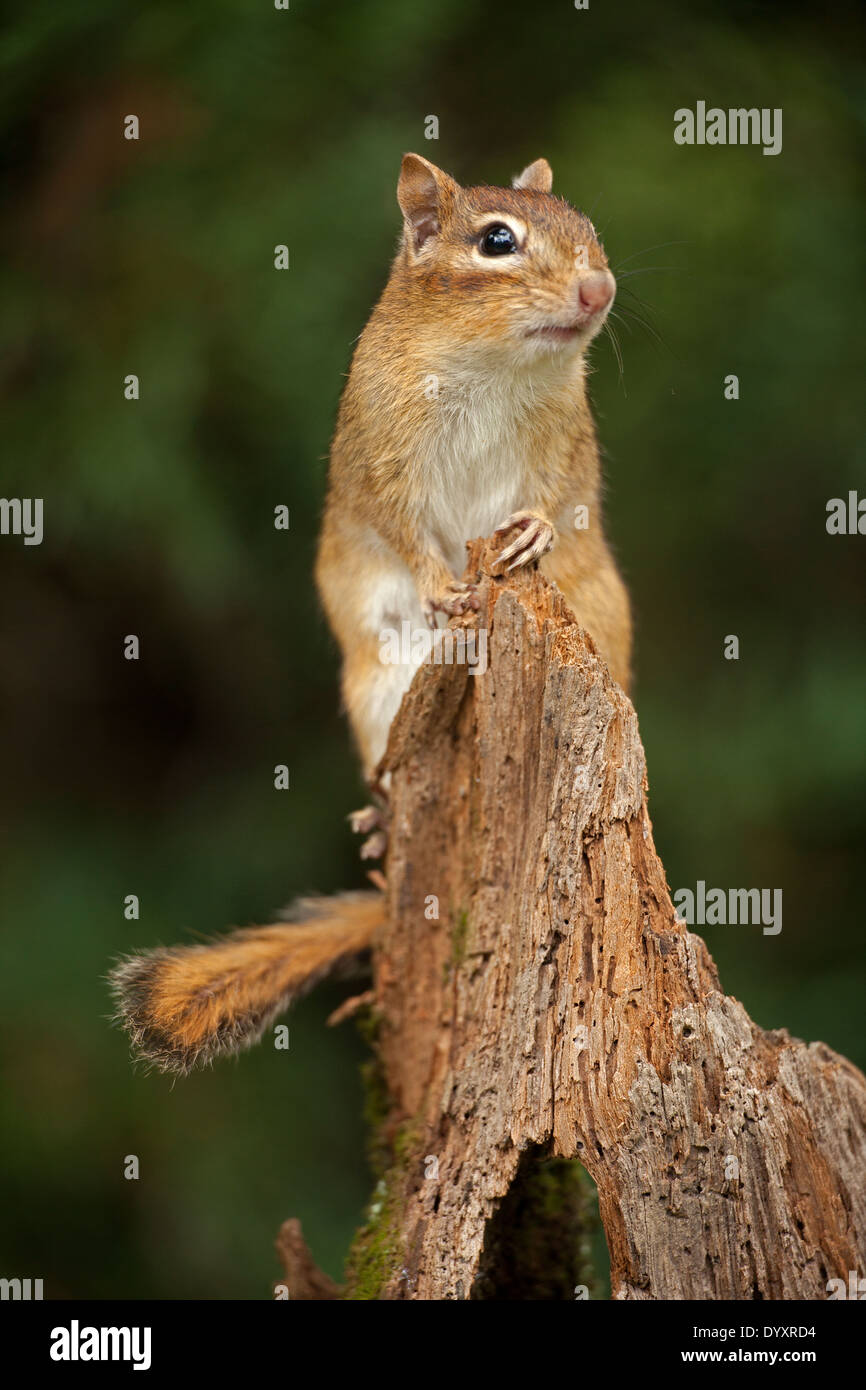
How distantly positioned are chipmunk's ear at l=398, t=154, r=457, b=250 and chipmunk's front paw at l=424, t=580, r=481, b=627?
0.77 m

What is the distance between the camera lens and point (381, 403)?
2.97m

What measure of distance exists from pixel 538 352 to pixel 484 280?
0.64ft

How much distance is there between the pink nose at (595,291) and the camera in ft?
8.21

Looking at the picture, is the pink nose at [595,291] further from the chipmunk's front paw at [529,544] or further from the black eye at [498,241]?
the chipmunk's front paw at [529,544]

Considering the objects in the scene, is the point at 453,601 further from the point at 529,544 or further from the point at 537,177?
the point at 537,177

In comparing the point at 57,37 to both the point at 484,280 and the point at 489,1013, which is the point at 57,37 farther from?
the point at 489,1013

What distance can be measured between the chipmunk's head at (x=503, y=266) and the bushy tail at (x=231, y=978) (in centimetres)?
135

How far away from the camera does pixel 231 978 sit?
2750mm

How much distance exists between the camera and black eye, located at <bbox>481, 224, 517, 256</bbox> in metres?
2.66

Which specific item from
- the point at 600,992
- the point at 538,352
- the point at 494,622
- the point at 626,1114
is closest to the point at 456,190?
the point at 538,352

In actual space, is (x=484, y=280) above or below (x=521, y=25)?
below

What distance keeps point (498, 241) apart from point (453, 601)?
2.42 feet

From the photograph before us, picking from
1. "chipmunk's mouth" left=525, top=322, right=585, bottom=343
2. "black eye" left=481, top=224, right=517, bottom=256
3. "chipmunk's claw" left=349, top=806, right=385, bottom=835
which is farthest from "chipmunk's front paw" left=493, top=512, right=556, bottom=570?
"chipmunk's claw" left=349, top=806, right=385, bottom=835
